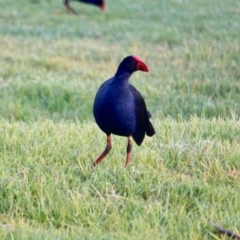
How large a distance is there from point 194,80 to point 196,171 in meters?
4.91

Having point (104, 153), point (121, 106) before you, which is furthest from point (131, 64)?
point (104, 153)

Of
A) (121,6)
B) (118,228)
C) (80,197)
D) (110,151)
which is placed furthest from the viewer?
(121,6)

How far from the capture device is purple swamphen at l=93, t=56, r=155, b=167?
408cm

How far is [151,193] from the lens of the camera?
405cm

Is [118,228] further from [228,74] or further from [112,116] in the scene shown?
[228,74]

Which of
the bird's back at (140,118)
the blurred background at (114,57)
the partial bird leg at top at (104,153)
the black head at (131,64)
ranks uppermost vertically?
the black head at (131,64)

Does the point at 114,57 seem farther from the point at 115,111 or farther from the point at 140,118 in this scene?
the point at 115,111

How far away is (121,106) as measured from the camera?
410cm

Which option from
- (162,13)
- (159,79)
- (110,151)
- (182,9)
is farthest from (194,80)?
(182,9)

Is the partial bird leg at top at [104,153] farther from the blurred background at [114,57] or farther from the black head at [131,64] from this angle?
the blurred background at [114,57]

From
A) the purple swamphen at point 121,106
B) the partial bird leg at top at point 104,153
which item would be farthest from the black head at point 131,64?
the partial bird leg at top at point 104,153

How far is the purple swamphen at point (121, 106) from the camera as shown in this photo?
13.4 ft

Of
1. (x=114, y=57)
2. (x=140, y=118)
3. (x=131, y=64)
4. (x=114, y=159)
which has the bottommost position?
(x=114, y=57)

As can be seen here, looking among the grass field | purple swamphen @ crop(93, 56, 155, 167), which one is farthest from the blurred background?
purple swamphen @ crop(93, 56, 155, 167)
